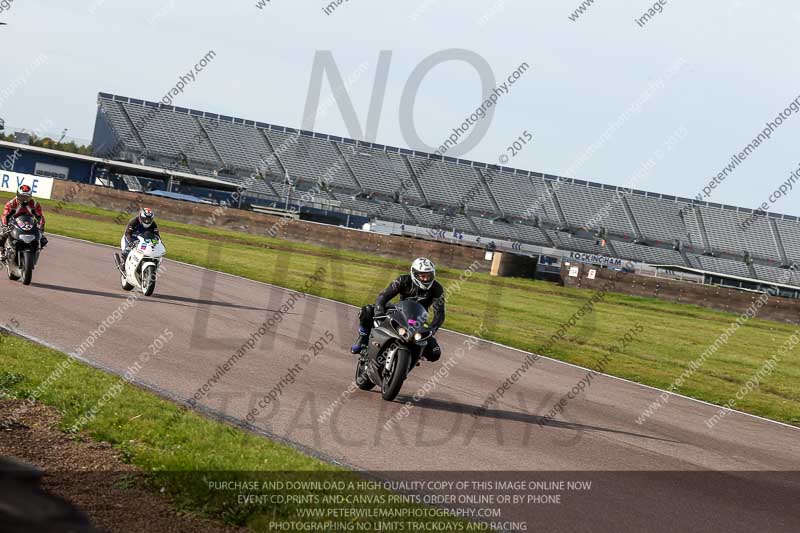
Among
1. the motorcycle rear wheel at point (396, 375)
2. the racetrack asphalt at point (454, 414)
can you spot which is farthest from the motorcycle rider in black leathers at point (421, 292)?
the racetrack asphalt at point (454, 414)

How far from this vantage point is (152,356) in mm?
12188

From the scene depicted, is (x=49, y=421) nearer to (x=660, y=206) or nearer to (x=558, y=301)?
(x=558, y=301)

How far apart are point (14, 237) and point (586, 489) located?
12971mm

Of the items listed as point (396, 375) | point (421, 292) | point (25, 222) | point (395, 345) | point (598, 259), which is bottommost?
point (396, 375)

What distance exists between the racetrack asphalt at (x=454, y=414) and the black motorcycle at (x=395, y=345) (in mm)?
292

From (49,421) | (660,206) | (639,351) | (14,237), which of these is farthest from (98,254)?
(660,206)

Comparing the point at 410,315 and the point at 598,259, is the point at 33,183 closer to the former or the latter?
the point at 598,259

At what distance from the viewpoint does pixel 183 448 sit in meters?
7.47

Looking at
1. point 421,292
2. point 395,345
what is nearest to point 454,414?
point 395,345

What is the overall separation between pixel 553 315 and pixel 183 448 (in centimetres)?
2192

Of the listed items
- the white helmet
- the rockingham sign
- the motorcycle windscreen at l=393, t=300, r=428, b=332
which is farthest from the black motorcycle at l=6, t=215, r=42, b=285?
the rockingham sign

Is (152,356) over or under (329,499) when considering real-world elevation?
over

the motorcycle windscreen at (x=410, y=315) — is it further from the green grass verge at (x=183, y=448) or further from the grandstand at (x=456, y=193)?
the grandstand at (x=456, y=193)

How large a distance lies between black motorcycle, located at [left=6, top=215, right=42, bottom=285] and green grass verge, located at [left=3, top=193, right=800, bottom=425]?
25.1ft
